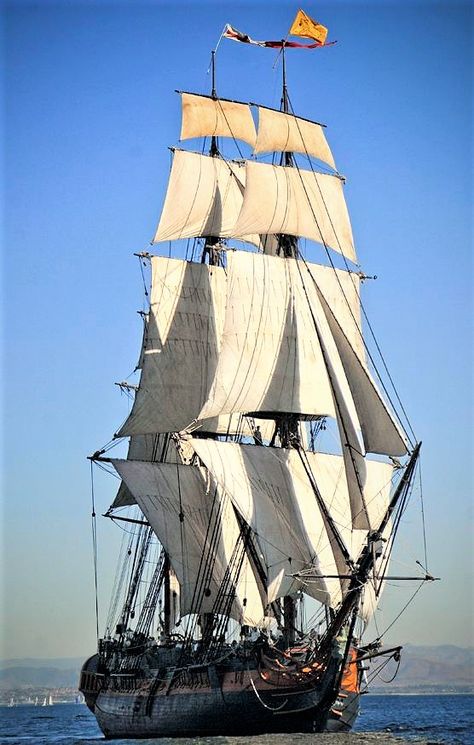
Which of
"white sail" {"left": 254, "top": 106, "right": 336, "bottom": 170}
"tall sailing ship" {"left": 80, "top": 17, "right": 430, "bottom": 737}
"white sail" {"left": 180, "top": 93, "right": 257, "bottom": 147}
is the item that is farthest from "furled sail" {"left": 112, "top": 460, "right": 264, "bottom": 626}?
"white sail" {"left": 180, "top": 93, "right": 257, "bottom": 147}

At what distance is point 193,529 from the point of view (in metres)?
75.1

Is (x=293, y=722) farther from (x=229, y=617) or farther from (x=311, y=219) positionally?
(x=311, y=219)

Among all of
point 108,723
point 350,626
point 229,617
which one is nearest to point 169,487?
point 229,617

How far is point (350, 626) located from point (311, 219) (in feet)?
90.5

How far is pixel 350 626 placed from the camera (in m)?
58.7

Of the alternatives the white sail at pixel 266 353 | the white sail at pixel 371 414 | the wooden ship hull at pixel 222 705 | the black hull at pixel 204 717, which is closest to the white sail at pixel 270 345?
the white sail at pixel 266 353

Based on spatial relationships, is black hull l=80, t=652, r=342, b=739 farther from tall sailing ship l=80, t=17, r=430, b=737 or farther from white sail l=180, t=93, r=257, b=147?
white sail l=180, t=93, r=257, b=147

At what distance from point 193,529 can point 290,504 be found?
317 inches

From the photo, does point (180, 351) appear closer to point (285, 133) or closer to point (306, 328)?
point (306, 328)

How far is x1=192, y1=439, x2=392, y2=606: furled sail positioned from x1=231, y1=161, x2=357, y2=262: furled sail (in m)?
13.1

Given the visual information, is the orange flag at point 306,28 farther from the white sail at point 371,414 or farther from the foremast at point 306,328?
the white sail at point 371,414

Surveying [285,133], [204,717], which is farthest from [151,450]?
[204,717]

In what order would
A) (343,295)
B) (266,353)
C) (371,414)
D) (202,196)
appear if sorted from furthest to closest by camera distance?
(202,196), (343,295), (266,353), (371,414)

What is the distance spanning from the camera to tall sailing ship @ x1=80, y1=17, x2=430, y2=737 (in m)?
61.3
